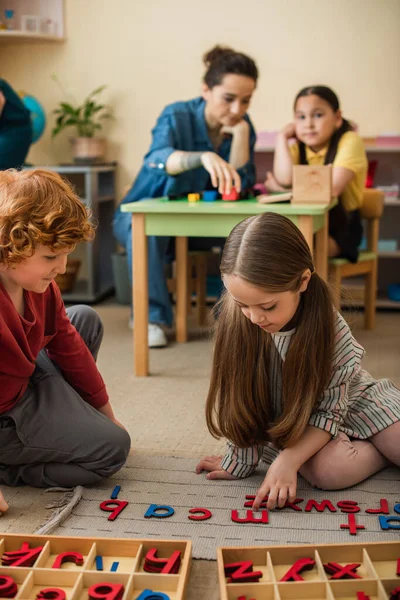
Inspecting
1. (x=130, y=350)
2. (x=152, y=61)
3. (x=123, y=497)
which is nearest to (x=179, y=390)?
(x=130, y=350)

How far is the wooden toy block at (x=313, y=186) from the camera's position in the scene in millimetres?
2238

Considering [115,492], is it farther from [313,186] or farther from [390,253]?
[390,253]

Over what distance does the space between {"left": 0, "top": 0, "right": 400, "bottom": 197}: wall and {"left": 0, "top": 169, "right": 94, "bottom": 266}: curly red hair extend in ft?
7.83

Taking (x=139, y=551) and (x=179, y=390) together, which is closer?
(x=139, y=551)

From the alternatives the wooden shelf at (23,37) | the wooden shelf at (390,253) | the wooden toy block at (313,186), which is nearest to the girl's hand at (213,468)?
the wooden toy block at (313,186)

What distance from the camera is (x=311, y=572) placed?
1.12 meters

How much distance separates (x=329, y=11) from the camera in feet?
11.3

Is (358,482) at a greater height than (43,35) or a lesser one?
lesser

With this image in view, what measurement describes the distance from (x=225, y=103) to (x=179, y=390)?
1.06 metres

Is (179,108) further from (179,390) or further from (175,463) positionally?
(175,463)

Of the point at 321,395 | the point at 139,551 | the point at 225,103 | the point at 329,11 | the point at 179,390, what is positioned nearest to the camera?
the point at 139,551

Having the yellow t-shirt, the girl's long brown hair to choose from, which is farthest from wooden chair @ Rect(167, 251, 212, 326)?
the girl's long brown hair

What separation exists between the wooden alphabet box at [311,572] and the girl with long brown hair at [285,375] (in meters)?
0.26

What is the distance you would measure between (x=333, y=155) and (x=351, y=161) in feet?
0.36
